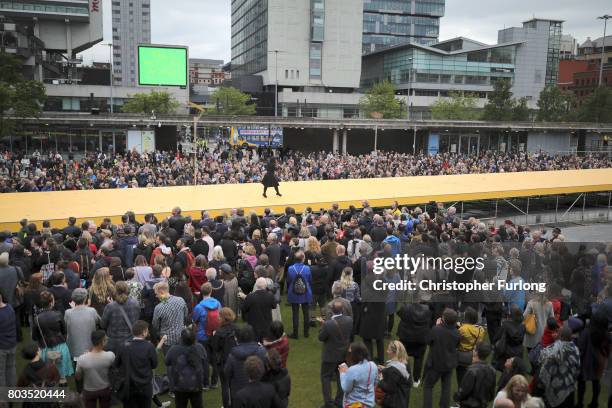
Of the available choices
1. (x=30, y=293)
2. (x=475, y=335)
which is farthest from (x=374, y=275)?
(x=30, y=293)

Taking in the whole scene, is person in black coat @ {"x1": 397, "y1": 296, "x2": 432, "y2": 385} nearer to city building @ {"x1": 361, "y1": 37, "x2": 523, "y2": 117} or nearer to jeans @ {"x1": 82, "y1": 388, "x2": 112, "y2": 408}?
jeans @ {"x1": 82, "y1": 388, "x2": 112, "y2": 408}

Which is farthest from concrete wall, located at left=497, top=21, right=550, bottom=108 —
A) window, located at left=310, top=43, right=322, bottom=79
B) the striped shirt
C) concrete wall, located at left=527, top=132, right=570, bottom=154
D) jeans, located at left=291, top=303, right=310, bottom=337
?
the striped shirt

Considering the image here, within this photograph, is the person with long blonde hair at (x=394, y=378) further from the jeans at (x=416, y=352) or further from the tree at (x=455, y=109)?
the tree at (x=455, y=109)

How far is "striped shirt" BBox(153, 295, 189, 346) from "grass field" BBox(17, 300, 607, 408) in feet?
3.37

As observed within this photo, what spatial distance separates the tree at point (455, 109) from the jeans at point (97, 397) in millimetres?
60097

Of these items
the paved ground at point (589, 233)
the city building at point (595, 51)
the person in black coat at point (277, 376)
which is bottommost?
the paved ground at point (589, 233)

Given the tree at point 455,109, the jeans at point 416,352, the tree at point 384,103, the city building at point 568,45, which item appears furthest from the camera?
the city building at point 568,45

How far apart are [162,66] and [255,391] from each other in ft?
119

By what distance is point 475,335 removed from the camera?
5672mm

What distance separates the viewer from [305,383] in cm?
678

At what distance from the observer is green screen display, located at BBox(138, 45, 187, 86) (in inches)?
1420

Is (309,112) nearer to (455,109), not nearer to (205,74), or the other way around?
(455,109)

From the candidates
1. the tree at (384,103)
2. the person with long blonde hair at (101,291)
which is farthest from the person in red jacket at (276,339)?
the tree at (384,103)

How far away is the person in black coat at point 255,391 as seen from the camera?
4.06 metres
